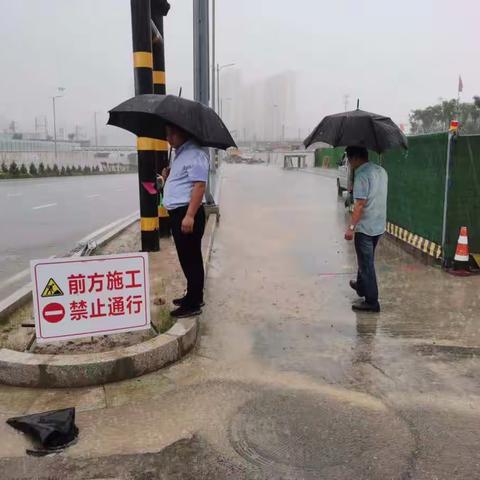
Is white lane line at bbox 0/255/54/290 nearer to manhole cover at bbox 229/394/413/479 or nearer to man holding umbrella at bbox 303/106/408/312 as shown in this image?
man holding umbrella at bbox 303/106/408/312

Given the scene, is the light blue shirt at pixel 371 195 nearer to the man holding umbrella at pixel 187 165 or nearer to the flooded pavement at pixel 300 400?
the flooded pavement at pixel 300 400

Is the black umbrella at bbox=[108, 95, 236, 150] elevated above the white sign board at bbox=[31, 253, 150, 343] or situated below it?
above

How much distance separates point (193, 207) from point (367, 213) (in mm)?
1869

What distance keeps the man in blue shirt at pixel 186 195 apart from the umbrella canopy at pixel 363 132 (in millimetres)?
1359

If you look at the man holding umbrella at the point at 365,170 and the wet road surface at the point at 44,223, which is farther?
the wet road surface at the point at 44,223

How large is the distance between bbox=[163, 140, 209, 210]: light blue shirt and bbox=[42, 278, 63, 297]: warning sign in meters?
1.29

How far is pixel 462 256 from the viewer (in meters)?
7.12

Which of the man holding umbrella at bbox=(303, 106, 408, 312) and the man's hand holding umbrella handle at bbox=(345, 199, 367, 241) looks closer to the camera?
the man holding umbrella at bbox=(303, 106, 408, 312)

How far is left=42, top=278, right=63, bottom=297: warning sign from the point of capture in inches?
156

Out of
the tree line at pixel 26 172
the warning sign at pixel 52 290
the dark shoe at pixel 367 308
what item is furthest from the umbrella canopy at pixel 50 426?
the tree line at pixel 26 172

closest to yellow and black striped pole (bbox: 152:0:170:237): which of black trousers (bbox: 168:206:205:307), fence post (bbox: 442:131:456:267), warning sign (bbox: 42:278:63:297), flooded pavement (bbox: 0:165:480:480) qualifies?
flooded pavement (bbox: 0:165:480:480)

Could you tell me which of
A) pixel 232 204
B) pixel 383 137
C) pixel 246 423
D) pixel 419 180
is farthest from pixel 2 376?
pixel 232 204

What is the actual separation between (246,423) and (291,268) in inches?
178

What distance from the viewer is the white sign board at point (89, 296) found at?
3.98 meters
